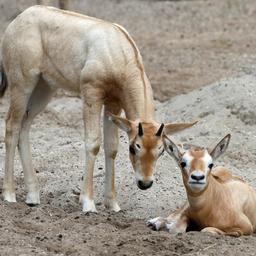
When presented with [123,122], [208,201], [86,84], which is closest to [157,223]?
[208,201]

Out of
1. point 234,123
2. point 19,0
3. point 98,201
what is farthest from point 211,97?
point 19,0

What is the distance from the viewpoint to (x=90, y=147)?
33.0ft

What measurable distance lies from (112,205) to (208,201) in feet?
4.95

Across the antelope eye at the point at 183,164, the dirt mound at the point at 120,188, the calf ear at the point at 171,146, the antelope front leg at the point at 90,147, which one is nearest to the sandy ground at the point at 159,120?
the dirt mound at the point at 120,188

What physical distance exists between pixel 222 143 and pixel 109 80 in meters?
1.33

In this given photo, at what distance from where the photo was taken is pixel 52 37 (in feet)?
34.0

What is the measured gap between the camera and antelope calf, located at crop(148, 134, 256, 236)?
8.89m

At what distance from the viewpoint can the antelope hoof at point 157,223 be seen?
9.38 metres

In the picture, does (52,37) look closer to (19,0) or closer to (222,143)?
(222,143)

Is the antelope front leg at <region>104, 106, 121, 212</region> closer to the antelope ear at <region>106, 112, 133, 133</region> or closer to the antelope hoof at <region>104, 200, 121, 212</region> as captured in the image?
the antelope hoof at <region>104, 200, 121, 212</region>

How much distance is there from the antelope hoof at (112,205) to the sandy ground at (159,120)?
0.10m

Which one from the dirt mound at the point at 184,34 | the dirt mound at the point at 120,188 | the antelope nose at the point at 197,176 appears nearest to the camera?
the dirt mound at the point at 120,188

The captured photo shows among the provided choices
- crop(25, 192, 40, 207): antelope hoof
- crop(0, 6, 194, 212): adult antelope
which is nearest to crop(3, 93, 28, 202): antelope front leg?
crop(0, 6, 194, 212): adult antelope

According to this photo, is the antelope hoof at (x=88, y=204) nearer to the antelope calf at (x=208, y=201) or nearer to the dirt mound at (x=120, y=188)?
the dirt mound at (x=120, y=188)
